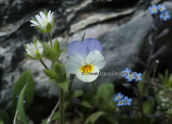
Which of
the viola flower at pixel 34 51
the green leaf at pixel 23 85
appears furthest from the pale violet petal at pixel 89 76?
the green leaf at pixel 23 85

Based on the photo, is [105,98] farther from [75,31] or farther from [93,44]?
[93,44]

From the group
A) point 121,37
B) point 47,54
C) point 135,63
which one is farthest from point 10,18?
point 135,63

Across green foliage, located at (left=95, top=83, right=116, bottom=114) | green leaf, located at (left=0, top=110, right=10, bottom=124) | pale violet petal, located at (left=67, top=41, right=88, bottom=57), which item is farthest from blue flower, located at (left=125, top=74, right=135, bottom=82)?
green leaf, located at (left=0, top=110, right=10, bottom=124)

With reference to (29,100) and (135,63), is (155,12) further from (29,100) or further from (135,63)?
(29,100)

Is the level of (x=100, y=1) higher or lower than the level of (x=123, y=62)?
higher

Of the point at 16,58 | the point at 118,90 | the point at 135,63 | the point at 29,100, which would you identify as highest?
the point at 16,58

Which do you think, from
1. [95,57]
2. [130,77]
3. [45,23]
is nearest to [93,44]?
[95,57]

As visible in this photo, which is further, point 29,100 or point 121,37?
point 121,37
